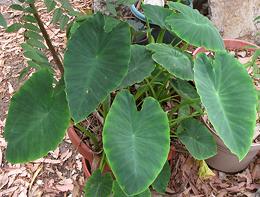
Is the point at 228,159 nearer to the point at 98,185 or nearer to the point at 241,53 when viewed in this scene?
the point at 241,53

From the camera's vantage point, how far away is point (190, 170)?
1.93 meters

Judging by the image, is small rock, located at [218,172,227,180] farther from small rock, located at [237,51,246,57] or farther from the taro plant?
small rock, located at [237,51,246,57]

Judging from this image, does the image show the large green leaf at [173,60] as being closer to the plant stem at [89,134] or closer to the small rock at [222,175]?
the plant stem at [89,134]

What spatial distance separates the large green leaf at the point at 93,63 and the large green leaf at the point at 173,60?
141mm

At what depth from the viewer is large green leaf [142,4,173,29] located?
62.1 inches

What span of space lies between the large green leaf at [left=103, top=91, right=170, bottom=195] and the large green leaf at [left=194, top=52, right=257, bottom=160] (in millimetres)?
158

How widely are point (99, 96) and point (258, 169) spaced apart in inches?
41.8

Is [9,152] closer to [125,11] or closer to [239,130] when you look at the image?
[239,130]

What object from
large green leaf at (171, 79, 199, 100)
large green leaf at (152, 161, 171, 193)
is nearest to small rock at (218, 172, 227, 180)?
large green leaf at (152, 161, 171, 193)

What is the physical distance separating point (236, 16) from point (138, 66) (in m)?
1.09

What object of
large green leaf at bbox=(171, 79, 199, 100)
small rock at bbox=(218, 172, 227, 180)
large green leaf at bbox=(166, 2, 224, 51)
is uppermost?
large green leaf at bbox=(166, 2, 224, 51)

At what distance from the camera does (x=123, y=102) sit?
4.32 feet

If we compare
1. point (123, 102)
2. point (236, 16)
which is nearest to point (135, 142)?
point (123, 102)

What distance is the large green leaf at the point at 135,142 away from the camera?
1.18 metres
